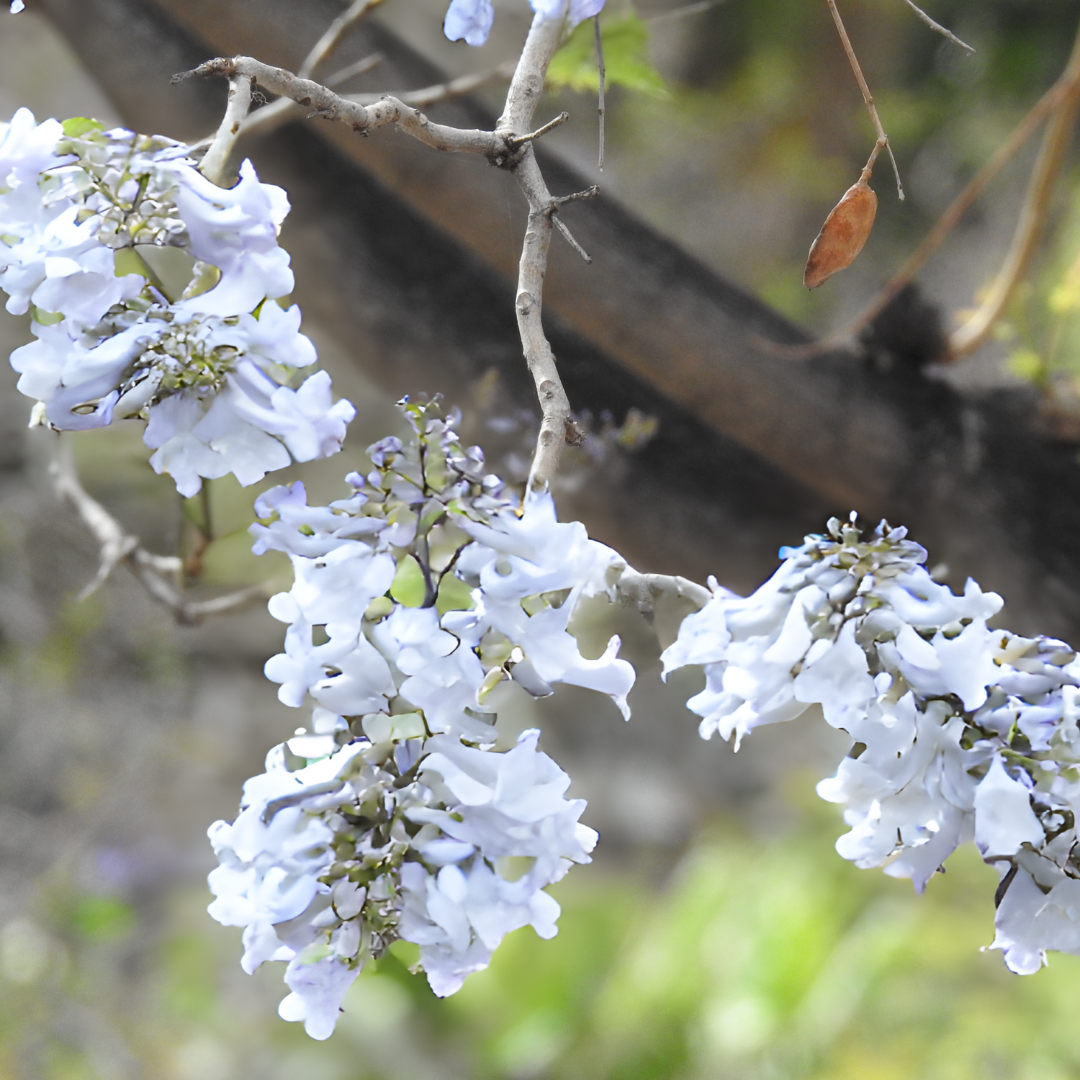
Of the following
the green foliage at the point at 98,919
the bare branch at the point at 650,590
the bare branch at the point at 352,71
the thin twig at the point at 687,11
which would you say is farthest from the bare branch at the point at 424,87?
the green foliage at the point at 98,919

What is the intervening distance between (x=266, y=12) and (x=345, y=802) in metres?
0.32

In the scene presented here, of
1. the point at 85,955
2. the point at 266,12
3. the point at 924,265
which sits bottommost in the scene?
→ the point at 85,955

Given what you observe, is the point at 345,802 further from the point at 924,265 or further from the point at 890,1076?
the point at 890,1076

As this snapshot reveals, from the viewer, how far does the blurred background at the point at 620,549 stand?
37 centimetres

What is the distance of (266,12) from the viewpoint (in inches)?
14.2

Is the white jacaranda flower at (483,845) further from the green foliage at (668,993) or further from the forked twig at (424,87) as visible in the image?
the green foliage at (668,993)

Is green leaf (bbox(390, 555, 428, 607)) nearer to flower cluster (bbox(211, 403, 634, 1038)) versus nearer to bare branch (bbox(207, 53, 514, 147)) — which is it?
flower cluster (bbox(211, 403, 634, 1038))

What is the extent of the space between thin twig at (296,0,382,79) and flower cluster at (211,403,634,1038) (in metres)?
0.24

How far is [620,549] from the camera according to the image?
1.27ft

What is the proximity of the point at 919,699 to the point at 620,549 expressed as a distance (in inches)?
8.7

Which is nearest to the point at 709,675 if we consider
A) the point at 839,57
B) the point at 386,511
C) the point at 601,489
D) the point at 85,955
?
the point at 386,511

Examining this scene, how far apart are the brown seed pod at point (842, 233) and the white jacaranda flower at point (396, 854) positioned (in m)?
0.13

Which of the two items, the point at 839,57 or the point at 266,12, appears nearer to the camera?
the point at 266,12

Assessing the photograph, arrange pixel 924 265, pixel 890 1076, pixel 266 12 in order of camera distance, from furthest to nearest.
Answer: pixel 890 1076
pixel 924 265
pixel 266 12
